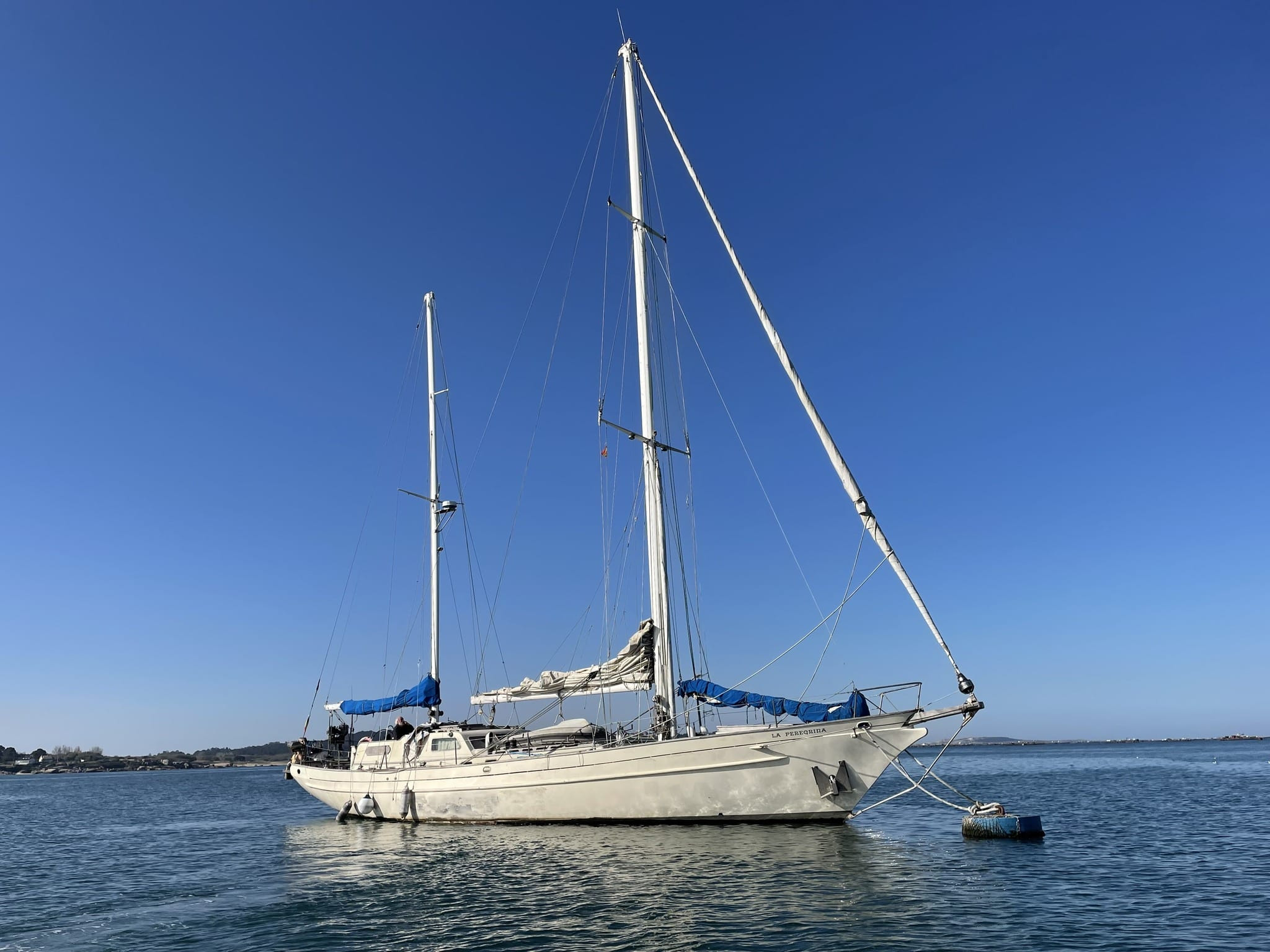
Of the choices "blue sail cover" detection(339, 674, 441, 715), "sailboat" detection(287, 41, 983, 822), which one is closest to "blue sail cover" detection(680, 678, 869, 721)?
"sailboat" detection(287, 41, 983, 822)

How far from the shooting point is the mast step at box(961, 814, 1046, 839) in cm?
2472

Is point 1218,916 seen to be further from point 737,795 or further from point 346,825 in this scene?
point 346,825

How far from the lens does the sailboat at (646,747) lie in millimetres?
24094

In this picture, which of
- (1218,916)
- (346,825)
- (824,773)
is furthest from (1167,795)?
(346,825)

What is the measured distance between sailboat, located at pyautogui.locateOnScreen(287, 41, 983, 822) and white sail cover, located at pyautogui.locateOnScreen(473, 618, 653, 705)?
5 cm

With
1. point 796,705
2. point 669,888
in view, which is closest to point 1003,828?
point 796,705

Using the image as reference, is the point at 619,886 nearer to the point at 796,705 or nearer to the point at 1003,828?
the point at 796,705

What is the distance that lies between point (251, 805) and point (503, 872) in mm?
50814

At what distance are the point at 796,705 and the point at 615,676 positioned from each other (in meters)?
7.30

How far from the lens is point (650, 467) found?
30234 millimetres

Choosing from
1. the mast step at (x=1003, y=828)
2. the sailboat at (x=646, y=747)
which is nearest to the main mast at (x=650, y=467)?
the sailboat at (x=646, y=747)

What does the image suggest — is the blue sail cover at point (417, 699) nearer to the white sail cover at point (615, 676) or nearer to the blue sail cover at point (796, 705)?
the white sail cover at point (615, 676)

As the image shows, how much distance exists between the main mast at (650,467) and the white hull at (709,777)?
2.38m

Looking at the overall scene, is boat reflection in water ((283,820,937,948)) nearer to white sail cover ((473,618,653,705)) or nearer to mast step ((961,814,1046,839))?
mast step ((961,814,1046,839))
